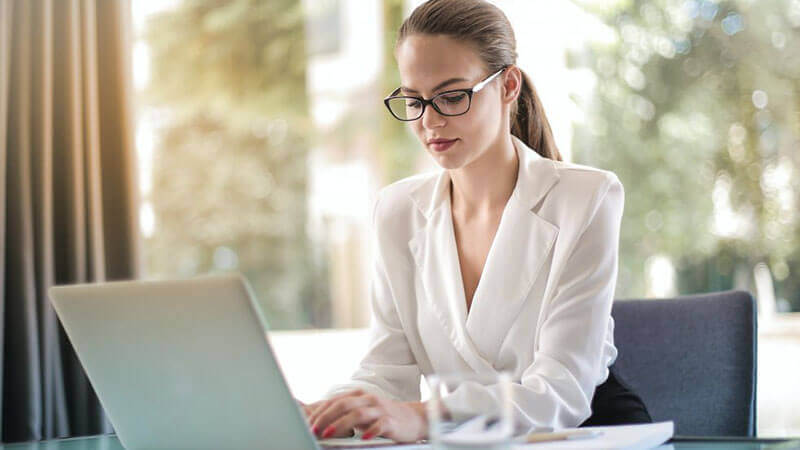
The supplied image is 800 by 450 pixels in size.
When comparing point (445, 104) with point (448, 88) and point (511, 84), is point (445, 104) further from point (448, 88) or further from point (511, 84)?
point (511, 84)

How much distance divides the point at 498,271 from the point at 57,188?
5.14 ft

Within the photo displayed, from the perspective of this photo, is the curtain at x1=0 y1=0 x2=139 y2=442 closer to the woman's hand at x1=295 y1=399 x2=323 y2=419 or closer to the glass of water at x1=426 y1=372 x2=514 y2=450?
the woman's hand at x1=295 y1=399 x2=323 y2=419

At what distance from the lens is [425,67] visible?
5.09ft

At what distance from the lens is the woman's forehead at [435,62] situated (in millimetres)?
1550

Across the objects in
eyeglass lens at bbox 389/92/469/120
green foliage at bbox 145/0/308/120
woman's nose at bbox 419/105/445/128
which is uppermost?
green foliage at bbox 145/0/308/120

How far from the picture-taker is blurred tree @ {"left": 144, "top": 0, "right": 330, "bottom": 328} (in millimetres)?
3207

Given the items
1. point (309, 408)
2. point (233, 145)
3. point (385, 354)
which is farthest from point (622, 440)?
point (233, 145)

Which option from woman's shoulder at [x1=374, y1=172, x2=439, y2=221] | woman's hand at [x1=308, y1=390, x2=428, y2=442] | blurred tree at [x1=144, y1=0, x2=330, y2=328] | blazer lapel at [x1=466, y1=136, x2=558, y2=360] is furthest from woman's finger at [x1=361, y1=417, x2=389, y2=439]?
blurred tree at [x1=144, y1=0, x2=330, y2=328]

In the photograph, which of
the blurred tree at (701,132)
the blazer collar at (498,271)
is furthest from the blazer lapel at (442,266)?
the blurred tree at (701,132)

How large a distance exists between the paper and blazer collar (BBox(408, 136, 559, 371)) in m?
0.50

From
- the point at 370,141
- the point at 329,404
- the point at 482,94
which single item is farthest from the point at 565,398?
the point at 370,141

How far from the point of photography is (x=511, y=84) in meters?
1.67

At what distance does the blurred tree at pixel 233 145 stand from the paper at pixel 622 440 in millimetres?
2255

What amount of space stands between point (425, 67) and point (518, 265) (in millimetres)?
368
